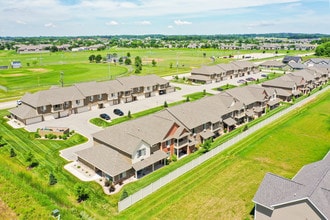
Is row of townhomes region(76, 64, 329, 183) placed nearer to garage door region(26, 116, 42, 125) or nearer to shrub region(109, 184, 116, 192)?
shrub region(109, 184, 116, 192)

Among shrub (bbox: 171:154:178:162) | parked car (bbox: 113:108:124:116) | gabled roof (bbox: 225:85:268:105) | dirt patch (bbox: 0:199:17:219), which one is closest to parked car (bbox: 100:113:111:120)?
parked car (bbox: 113:108:124:116)

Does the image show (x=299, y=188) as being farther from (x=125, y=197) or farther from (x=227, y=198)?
(x=125, y=197)

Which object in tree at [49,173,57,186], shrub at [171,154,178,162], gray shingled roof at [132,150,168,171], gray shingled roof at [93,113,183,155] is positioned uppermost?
gray shingled roof at [93,113,183,155]

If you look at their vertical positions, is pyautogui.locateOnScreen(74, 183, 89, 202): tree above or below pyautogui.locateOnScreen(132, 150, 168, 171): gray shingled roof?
below

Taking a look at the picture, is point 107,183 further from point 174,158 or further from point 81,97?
point 81,97

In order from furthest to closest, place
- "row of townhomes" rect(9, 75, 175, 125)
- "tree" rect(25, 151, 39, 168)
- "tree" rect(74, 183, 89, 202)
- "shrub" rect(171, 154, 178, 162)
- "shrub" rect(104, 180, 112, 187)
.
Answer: "row of townhomes" rect(9, 75, 175, 125)
"shrub" rect(171, 154, 178, 162)
"tree" rect(25, 151, 39, 168)
"shrub" rect(104, 180, 112, 187)
"tree" rect(74, 183, 89, 202)

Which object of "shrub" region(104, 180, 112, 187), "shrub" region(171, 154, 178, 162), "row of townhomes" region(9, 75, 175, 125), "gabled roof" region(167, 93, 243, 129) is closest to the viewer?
"shrub" region(104, 180, 112, 187)

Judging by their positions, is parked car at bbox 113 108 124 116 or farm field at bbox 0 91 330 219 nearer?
farm field at bbox 0 91 330 219
